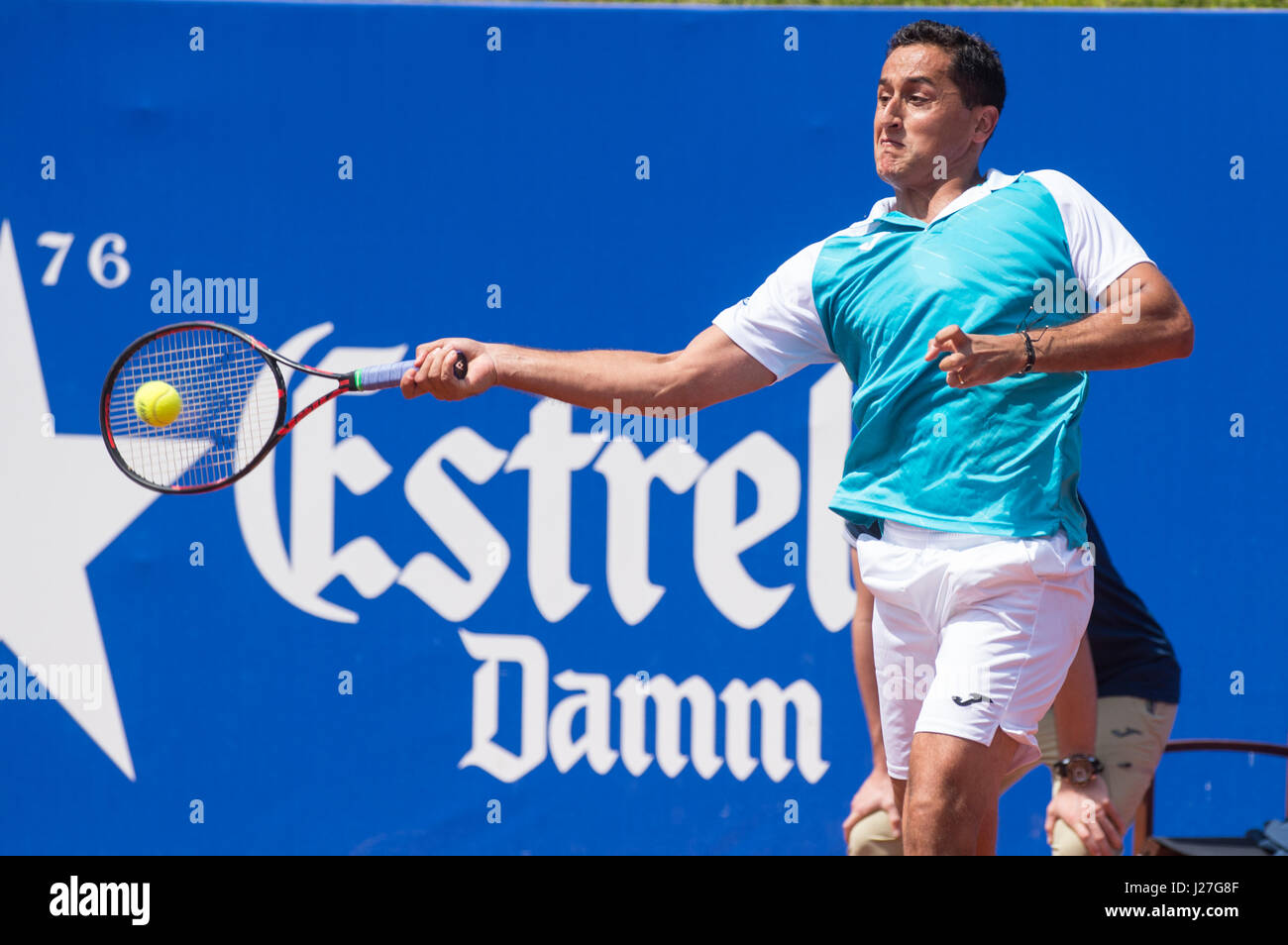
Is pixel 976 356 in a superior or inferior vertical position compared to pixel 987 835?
superior

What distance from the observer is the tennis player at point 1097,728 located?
3.38 meters

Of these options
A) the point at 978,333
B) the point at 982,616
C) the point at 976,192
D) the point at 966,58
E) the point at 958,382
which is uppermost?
the point at 966,58

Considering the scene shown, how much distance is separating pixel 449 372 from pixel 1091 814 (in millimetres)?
1757

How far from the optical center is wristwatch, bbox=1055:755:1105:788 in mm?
3373

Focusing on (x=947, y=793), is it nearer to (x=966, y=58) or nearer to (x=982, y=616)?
(x=982, y=616)

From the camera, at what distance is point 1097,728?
3518 mm

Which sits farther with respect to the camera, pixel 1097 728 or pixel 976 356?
pixel 1097 728

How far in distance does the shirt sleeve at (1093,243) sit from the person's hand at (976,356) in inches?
11.8

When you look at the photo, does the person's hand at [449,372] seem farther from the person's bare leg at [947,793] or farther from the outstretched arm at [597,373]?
the person's bare leg at [947,793]

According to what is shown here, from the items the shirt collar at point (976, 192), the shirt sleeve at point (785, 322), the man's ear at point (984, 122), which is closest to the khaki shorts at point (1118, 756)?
the shirt sleeve at point (785, 322)

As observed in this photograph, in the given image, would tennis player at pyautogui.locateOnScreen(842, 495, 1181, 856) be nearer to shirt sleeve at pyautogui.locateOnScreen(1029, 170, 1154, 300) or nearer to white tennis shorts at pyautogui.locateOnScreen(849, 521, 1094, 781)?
white tennis shorts at pyautogui.locateOnScreen(849, 521, 1094, 781)

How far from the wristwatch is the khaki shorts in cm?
7

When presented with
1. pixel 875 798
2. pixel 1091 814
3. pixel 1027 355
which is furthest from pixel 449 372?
pixel 1091 814

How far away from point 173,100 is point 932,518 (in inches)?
97.5
